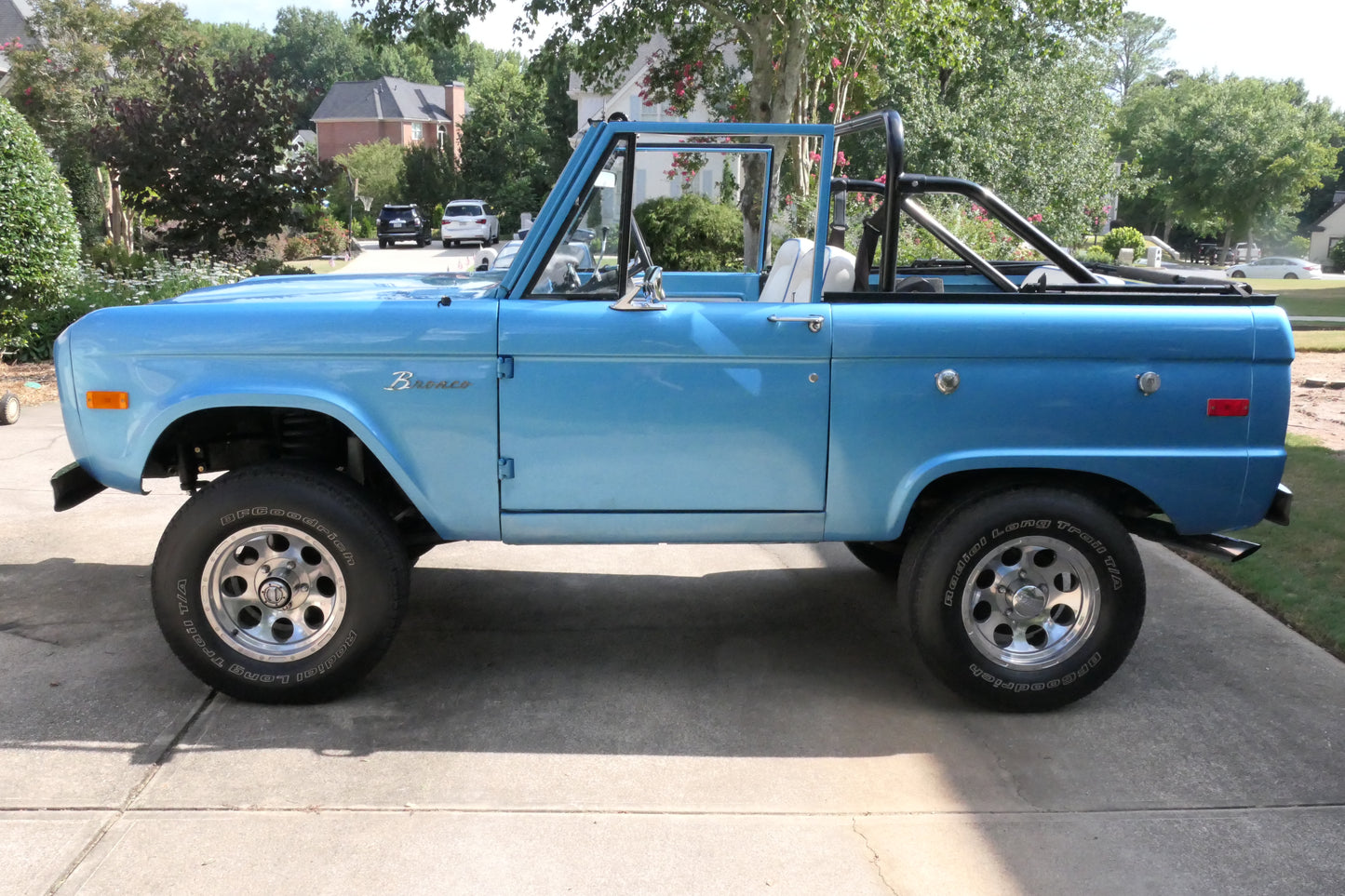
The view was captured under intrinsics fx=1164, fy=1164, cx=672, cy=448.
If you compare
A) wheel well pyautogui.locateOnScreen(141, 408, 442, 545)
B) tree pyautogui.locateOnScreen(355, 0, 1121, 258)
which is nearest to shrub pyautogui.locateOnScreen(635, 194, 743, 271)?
tree pyautogui.locateOnScreen(355, 0, 1121, 258)

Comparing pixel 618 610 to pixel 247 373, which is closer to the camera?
pixel 247 373

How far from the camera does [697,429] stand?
13.6 feet

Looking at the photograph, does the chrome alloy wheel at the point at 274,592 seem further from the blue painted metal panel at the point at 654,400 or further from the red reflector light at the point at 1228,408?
the red reflector light at the point at 1228,408

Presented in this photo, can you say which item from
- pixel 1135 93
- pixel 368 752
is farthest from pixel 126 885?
pixel 1135 93

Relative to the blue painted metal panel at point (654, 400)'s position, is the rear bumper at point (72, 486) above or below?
below

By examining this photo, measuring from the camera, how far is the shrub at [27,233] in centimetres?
1066

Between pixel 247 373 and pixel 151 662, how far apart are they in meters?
1.38

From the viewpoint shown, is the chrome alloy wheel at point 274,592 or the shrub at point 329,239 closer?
the chrome alloy wheel at point 274,592

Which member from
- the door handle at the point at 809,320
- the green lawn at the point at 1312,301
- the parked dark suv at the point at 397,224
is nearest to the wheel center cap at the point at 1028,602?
the door handle at the point at 809,320

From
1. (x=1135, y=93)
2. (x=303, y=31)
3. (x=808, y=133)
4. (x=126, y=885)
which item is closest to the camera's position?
(x=126, y=885)

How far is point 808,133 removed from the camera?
4.26 metres

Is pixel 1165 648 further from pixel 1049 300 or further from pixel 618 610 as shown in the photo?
pixel 618 610

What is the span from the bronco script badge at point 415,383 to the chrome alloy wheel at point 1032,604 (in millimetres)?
1985

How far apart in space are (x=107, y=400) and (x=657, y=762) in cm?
232
